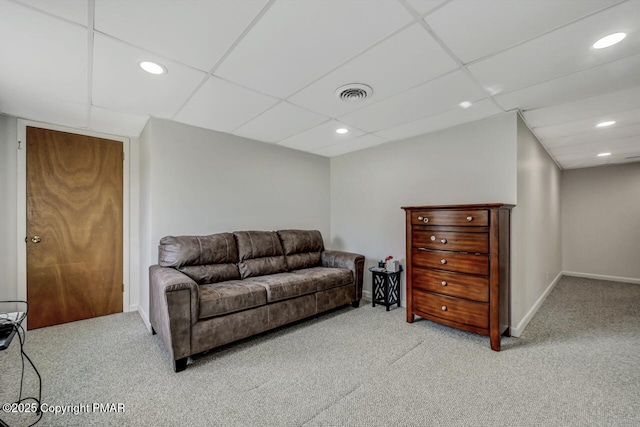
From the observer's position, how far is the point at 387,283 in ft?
11.7

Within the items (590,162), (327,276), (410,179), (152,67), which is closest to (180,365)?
(327,276)

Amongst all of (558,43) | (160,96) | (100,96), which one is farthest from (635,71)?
(100,96)

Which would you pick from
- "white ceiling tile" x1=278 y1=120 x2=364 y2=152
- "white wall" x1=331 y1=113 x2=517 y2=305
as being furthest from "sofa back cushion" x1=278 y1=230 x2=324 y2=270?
"white ceiling tile" x1=278 y1=120 x2=364 y2=152

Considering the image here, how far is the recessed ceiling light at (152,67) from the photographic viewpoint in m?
1.95

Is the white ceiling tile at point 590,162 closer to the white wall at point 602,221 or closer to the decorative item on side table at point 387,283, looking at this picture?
the white wall at point 602,221

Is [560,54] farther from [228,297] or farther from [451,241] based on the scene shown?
[228,297]

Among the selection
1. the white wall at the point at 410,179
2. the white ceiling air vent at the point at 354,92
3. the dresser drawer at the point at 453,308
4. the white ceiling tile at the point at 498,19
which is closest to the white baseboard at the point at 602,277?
the white wall at the point at 410,179

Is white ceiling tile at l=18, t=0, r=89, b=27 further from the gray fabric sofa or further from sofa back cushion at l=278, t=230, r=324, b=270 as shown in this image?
sofa back cushion at l=278, t=230, r=324, b=270

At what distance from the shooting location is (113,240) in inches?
137

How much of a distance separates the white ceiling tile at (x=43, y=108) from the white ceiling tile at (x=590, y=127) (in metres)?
5.04

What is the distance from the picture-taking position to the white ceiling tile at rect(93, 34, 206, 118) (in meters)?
1.84

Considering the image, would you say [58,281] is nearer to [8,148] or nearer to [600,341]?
[8,148]

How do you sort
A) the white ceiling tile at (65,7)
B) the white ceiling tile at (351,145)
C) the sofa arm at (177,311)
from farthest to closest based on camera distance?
the white ceiling tile at (351,145) → the sofa arm at (177,311) → the white ceiling tile at (65,7)

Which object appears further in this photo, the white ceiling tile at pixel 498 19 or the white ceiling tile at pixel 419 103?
the white ceiling tile at pixel 419 103
